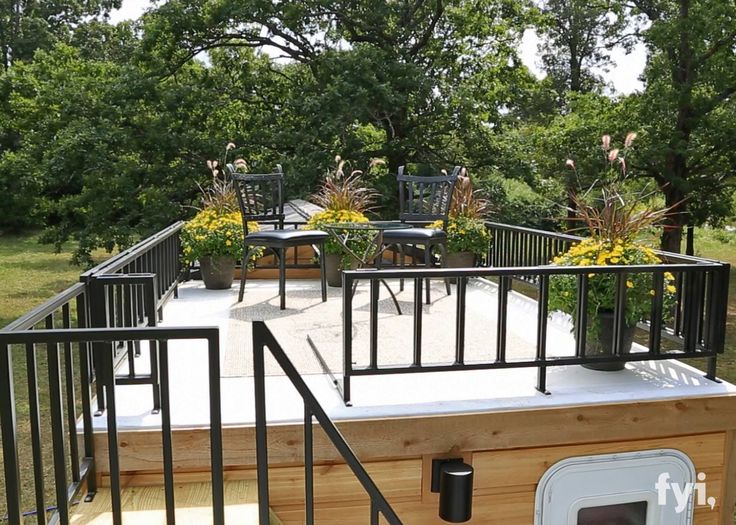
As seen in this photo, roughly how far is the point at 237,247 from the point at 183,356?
204cm

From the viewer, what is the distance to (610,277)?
333cm

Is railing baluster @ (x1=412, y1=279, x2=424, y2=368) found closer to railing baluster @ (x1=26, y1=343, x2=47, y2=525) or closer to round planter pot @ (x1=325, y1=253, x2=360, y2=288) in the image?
railing baluster @ (x1=26, y1=343, x2=47, y2=525)

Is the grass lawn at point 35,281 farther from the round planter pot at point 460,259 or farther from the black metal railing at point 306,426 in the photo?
the black metal railing at point 306,426

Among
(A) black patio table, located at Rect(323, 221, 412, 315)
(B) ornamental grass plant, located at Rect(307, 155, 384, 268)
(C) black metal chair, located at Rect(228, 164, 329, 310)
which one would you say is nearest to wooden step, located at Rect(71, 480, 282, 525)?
(A) black patio table, located at Rect(323, 221, 412, 315)

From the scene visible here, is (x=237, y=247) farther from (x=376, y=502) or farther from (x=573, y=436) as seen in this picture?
(x=376, y=502)

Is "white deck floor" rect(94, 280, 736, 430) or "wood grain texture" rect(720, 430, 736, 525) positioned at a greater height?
"white deck floor" rect(94, 280, 736, 430)

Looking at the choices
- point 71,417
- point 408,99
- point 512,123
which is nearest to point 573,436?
point 71,417

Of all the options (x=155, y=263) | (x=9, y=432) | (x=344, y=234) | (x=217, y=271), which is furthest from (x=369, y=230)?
(x=9, y=432)

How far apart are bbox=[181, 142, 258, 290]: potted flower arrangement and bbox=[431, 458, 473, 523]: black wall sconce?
3.41 meters

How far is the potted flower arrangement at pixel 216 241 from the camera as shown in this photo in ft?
18.6

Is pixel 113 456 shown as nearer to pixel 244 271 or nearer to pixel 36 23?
pixel 244 271

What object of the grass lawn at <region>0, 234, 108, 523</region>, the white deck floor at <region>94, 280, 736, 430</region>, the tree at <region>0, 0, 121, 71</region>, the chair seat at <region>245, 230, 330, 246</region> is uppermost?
the tree at <region>0, 0, 121, 71</region>

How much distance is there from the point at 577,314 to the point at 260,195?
328cm

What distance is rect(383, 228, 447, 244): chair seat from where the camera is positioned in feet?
15.8
